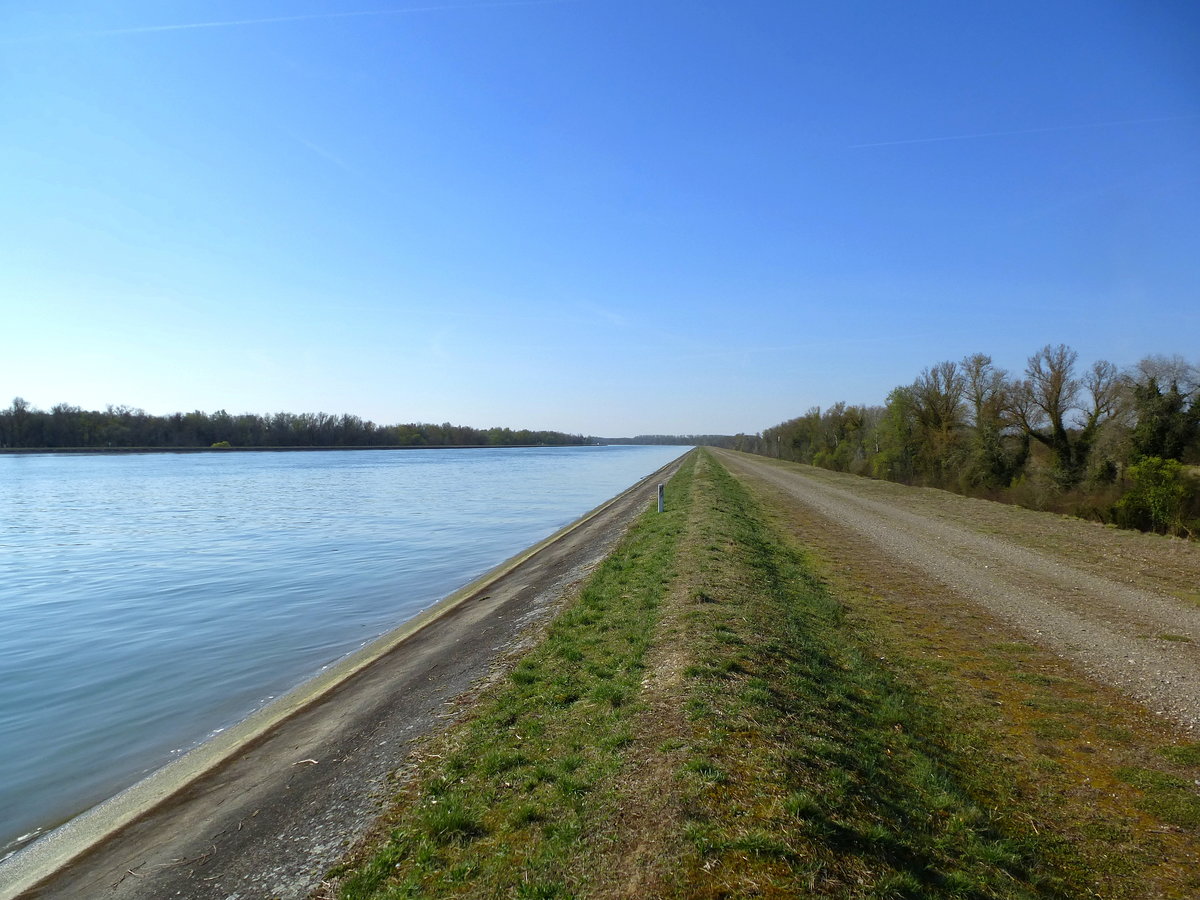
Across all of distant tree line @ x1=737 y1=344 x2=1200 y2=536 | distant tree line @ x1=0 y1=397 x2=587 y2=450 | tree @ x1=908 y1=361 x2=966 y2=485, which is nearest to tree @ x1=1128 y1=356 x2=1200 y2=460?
distant tree line @ x1=737 y1=344 x2=1200 y2=536

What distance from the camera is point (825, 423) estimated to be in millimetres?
86625

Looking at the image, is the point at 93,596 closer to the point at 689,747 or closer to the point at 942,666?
the point at 689,747

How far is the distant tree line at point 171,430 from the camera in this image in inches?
4469

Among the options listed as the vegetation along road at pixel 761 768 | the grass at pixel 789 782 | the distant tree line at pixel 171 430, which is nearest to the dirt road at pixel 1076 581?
the vegetation along road at pixel 761 768

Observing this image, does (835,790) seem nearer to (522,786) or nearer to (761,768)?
(761,768)

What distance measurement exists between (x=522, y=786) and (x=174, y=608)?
44.9 ft

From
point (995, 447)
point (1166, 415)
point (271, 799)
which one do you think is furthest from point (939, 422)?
point (271, 799)

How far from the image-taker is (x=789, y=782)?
4.75 meters

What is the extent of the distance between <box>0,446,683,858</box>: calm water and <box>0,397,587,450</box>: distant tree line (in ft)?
330

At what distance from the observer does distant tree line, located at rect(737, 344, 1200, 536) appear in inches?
864

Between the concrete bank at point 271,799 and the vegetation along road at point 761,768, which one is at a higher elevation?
the vegetation along road at point 761,768

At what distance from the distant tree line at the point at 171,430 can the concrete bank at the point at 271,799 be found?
14133 cm

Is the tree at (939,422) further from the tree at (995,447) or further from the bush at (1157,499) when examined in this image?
the bush at (1157,499)

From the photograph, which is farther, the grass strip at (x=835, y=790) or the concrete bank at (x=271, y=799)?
the concrete bank at (x=271, y=799)
